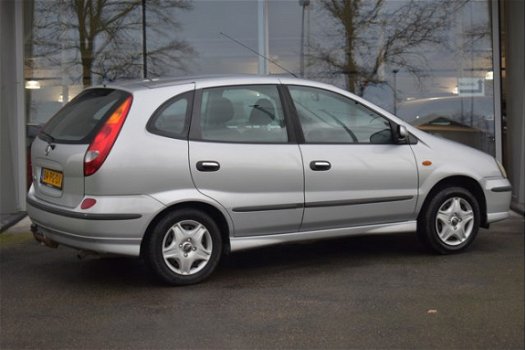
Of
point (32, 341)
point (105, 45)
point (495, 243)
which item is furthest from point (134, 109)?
point (105, 45)

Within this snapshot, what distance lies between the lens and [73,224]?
15.2 feet

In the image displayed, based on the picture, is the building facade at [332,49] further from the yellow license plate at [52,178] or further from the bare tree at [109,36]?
the yellow license plate at [52,178]

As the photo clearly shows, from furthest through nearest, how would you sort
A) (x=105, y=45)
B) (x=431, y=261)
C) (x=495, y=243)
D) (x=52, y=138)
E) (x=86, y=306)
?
(x=105, y=45), (x=495, y=243), (x=431, y=261), (x=52, y=138), (x=86, y=306)

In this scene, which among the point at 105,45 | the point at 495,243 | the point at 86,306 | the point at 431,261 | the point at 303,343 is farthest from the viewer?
the point at 105,45

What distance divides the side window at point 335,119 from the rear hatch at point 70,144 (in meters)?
1.44

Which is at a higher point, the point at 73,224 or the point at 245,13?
the point at 245,13

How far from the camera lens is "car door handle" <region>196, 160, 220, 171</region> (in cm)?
482

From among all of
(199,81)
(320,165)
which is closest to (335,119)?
(320,165)

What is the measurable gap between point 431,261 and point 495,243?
3.77ft

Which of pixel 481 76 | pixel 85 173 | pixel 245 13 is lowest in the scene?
pixel 85 173

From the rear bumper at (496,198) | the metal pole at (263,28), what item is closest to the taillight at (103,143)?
the rear bumper at (496,198)

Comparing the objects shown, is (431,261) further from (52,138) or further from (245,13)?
(245,13)

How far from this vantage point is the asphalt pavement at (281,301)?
391 cm

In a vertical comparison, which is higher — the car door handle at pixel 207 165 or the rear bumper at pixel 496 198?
the car door handle at pixel 207 165
